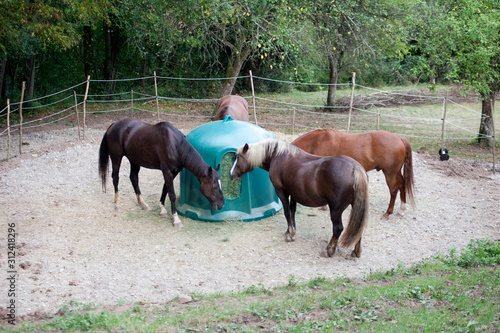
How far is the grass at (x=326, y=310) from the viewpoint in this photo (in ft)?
12.9

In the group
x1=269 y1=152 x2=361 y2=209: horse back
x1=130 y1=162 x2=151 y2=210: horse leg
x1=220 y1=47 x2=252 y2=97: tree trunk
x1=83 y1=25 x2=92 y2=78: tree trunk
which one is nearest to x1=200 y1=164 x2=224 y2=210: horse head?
x1=269 y1=152 x2=361 y2=209: horse back

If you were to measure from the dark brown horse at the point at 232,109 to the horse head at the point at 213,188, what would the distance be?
299 centimetres

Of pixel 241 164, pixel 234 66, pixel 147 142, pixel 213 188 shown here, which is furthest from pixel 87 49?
pixel 241 164

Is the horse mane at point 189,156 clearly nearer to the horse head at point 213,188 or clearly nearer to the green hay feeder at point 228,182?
the horse head at point 213,188

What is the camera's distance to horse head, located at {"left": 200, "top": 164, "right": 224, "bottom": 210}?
6.81 meters

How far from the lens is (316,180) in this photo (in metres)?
6.03

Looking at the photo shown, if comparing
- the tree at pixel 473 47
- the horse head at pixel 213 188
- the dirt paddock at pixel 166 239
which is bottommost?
the dirt paddock at pixel 166 239

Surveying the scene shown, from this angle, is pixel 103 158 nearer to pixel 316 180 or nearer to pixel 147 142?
pixel 147 142

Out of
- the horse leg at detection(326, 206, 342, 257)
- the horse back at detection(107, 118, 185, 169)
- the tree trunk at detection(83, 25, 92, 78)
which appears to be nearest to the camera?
the horse leg at detection(326, 206, 342, 257)

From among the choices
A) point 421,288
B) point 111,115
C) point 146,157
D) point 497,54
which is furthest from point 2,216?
point 497,54

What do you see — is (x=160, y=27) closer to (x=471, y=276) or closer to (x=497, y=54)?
(x=497, y=54)

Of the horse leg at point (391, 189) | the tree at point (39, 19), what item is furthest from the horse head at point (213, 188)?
the tree at point (39, 19)

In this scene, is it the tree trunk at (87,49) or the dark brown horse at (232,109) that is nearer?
the dark brown horse at (232,109)

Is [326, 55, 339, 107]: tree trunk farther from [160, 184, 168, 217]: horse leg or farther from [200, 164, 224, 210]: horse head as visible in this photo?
[200, 164, 224, 210]: horse head
